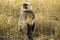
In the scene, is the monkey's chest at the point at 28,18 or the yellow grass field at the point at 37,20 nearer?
the monkey's chest at the point at 28,18

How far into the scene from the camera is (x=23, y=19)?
6355mm

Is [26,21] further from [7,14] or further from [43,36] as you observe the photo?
[7,14]

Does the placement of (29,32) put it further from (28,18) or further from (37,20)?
(37,20)

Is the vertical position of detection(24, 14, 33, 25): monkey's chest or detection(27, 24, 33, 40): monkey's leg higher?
detection(24, 14, 33, 25): monkey's chest

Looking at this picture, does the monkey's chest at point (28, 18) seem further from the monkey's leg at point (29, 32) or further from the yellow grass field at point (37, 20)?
the yellow grass field at point (37, 20)

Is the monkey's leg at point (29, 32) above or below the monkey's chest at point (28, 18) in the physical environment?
below

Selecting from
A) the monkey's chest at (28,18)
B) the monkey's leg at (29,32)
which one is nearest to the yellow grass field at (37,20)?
the monkey's leg at (29,32)

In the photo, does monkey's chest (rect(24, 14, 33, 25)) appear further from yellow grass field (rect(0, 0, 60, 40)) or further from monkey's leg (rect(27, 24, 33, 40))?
yellow grass field (rect(0, 0, 60, 40))

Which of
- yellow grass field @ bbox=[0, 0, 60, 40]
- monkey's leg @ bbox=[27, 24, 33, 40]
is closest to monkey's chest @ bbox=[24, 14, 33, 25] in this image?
monkey's leg @ bbox=[27, 24, 33, 40]

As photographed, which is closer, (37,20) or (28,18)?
(28,18)

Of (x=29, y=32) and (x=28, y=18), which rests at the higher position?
(x=28, y=18)

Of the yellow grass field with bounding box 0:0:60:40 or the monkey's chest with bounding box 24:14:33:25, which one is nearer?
the monkey's chest with bounding box 24:14:33:25

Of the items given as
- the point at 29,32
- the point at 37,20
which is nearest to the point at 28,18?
the point at 29,32

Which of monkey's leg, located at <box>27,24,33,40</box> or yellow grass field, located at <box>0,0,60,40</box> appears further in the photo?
yellow grass field, located at <box>0,0,60,40</box>
